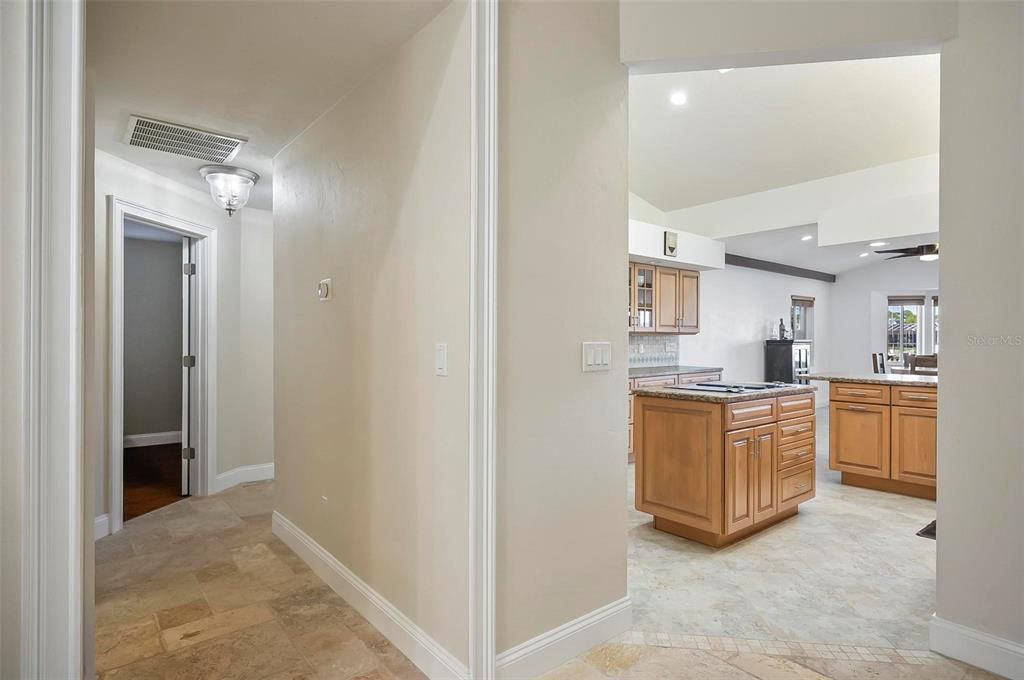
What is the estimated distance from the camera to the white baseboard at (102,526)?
3410 mm

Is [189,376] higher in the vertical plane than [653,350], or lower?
lower

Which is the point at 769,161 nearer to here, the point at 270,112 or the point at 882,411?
the point at 882,411

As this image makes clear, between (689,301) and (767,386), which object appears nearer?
(767,386)

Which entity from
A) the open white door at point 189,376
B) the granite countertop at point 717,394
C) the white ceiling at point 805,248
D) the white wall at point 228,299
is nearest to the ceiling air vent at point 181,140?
the white wall at point 228,299

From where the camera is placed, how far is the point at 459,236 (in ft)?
6.24

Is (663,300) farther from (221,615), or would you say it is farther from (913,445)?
(221,615)

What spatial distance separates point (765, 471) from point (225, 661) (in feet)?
9.45

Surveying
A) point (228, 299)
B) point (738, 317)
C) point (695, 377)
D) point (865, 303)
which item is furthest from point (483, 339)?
point (865, 303)

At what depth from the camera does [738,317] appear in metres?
8.31

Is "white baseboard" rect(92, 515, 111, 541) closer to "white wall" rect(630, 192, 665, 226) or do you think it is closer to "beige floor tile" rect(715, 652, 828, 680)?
"beige floor tile" rect(715, 652, 828, 680)

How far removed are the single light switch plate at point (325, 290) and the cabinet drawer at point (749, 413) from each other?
2.15m

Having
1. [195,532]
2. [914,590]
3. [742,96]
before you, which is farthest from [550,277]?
[742,96]

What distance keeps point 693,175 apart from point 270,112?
4.58 meters

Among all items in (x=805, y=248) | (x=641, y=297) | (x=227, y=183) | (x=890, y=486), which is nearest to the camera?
(x=227, y=183)
